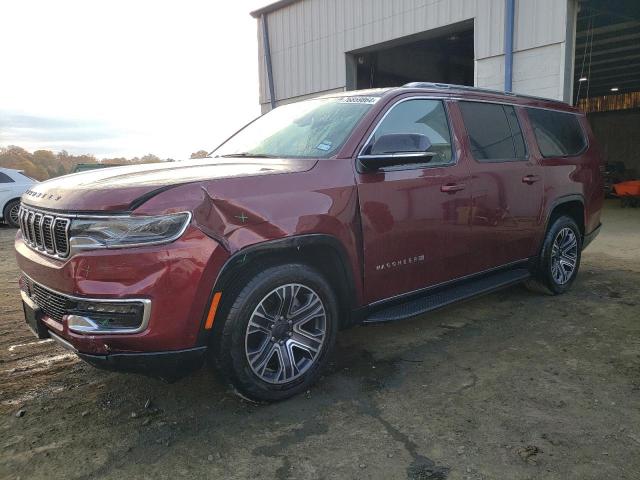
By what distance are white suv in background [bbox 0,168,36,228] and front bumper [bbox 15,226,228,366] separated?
1090 centimetres

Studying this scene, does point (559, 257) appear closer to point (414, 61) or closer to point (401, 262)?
point (401, 262)

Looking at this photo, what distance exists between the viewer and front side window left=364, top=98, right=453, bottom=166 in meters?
3.46

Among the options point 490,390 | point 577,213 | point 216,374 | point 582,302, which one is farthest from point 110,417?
point 577,213

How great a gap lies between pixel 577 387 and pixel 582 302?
6.80 ft

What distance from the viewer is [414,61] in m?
15.7

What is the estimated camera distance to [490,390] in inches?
120

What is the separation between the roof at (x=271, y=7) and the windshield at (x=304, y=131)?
11.3 m

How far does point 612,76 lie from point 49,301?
910 inches

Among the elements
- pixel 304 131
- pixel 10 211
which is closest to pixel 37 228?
pixel 304 131

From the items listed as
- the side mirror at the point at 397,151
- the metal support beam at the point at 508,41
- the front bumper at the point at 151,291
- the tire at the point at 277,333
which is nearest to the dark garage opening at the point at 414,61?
the metal support beam at the point at 508,41

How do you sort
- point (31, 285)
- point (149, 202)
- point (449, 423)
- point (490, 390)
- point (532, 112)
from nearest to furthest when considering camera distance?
A: point (149, 202)
point (449, 423)
point (31, 285)
point (490, 390)
point (532, 112)

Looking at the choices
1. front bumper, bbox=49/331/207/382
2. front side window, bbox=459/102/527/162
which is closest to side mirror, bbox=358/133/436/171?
front side window, bbox=459/102/527/162

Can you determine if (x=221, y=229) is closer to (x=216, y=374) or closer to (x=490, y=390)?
(x=216, y=374)

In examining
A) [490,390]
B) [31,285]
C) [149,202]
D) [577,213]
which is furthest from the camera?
[577,213]
